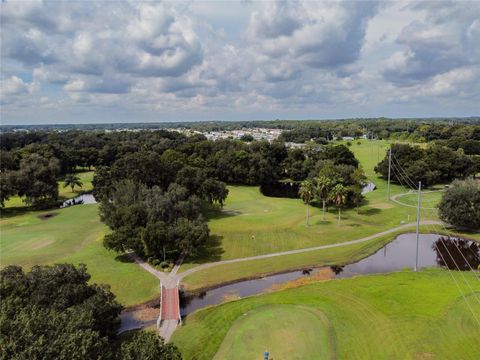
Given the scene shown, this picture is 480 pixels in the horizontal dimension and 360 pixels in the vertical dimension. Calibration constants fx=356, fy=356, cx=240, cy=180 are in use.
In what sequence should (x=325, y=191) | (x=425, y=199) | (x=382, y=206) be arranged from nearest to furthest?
1. (x=325, y=191)
2. (x=382, y=206)
3. (x=425, y=199)

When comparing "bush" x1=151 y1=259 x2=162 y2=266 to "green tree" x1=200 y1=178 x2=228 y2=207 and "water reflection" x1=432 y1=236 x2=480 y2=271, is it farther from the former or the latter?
"water reflection" x1=432 y1=236 x2=480 y2=271

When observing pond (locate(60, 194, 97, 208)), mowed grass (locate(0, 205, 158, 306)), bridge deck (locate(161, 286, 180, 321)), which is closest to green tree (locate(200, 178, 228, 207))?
mowed grass (locate(0, 205, 158, 306))

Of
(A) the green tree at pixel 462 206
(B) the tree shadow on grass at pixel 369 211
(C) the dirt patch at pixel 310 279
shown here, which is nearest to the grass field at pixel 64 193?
(C) the dirt patch at pixel 310 279

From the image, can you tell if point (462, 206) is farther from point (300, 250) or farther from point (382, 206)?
point (300, 250)

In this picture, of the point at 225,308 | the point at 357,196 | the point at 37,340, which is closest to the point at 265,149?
the point at 357,196

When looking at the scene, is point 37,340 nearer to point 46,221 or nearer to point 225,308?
point 225,308

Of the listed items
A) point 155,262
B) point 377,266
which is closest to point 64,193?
point 155,262
